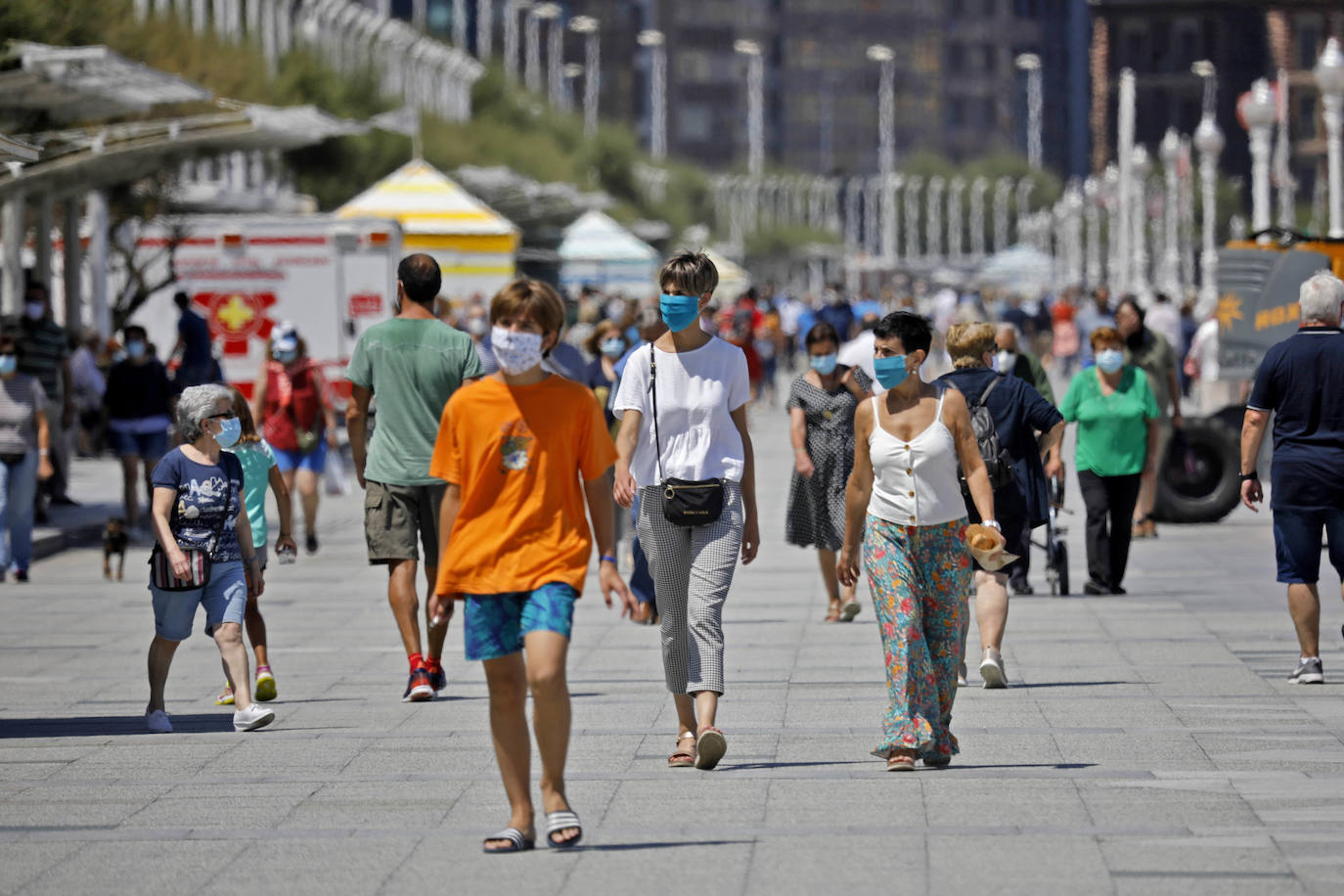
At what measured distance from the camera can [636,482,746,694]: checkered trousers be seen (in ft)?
27.0

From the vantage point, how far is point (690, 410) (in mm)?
8328

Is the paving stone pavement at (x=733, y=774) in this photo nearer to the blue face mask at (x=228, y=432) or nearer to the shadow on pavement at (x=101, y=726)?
the shadow on pavement at (x=101, y=726)

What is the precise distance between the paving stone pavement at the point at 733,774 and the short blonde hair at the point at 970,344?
54.5 inches

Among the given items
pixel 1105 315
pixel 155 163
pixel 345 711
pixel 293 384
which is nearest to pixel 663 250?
pixel 1105 315

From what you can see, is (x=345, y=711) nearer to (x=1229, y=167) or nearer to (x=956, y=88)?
(x=1229, y=167)

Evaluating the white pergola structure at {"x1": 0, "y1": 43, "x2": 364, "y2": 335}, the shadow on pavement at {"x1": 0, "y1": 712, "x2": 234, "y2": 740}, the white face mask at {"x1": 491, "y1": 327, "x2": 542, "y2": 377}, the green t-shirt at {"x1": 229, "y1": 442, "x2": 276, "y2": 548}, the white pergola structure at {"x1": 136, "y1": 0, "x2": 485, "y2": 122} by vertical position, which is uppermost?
the white pergola structure at {"x1": 136, "y1": 0, "x2": 485, "y2": 122}

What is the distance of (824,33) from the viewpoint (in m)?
190

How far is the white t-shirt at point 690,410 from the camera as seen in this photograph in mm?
8312

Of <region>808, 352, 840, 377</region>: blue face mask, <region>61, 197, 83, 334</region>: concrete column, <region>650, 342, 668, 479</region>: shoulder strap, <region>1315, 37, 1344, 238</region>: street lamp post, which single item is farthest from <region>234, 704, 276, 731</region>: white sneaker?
<region>1315, 37, 1344, 238</region>: street lamp post

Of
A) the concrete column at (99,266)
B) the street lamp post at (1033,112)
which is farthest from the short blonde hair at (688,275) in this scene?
the street lamp post at (1033,112)

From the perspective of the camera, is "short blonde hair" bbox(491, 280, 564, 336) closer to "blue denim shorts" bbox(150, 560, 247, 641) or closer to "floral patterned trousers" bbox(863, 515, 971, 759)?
"floral patterned trousers" bbox(863, 515, 971, 759)

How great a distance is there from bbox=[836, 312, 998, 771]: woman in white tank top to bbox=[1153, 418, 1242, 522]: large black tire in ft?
36.3

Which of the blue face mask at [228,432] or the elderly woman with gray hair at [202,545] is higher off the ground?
the blue face mask at [228,432]

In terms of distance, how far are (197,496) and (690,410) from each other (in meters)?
2.16
